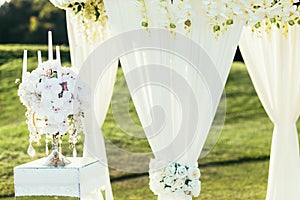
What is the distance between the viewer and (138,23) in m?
3.92

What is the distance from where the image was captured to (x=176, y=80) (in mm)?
3922

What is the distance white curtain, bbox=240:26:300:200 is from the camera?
4.30m

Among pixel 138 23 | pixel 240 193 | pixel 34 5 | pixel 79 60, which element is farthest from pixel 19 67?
pixel 138 23

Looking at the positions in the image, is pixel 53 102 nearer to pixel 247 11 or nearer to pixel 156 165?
pixel 156 165

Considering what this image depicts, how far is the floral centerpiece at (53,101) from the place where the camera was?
3.94m

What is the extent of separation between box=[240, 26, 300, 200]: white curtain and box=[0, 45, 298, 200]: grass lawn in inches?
102

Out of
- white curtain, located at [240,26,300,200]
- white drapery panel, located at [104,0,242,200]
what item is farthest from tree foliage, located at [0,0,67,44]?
white drapery panel, located at [104,0,242,200]

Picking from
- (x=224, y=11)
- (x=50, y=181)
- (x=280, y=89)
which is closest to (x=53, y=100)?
(x=50, y=181)

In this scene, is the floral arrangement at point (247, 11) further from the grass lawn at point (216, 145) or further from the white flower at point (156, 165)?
the grass lawn at point (216, 145)

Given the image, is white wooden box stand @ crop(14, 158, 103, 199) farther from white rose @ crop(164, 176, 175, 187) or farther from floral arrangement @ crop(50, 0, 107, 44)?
floral arrangement @ crop(50, 0, 107, 44)

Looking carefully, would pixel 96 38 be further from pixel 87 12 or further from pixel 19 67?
pixel 19 67

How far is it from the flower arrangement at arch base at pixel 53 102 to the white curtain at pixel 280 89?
3.87 feet

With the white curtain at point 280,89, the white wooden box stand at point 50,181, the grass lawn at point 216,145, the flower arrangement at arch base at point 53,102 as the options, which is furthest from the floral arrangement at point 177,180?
the grass lawn at point 216,145

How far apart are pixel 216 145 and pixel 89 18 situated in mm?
4764
